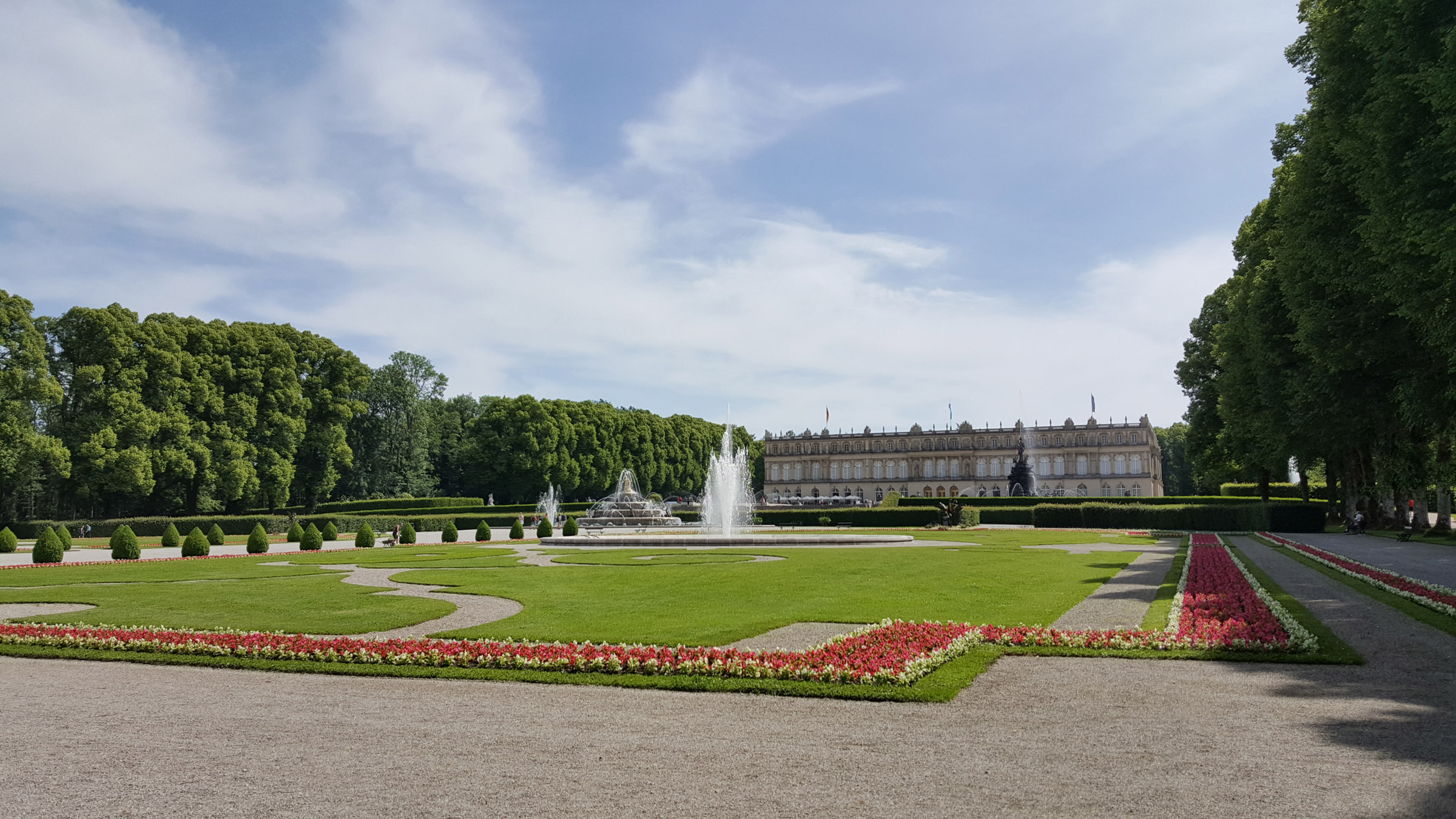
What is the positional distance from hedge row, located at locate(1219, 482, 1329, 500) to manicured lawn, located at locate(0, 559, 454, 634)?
211ft

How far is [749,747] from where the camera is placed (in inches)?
250

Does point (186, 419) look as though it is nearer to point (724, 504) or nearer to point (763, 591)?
point (724, 504)

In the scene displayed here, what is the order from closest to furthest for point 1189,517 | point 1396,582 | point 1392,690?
point 1392,690 < point 1396,582 < point 1189,517

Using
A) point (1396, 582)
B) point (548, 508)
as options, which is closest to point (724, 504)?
point (1396, 582)

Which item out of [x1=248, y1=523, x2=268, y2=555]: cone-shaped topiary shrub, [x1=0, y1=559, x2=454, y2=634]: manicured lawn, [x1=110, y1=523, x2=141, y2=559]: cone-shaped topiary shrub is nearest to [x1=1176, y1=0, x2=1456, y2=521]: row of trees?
[x1=0, y1=559, x2=454, y2=634]: manicured lawn

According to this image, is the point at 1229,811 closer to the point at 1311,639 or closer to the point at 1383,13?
the point at 1311,639

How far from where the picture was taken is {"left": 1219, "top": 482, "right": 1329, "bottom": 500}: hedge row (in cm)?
6581

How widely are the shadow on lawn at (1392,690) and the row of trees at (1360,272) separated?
601 centimetres

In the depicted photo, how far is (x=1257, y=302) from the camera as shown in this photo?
29953 millimetres

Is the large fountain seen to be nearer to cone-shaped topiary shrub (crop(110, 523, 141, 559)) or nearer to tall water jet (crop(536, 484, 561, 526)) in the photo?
tall water jet (crop(536, 484, 561, 526))

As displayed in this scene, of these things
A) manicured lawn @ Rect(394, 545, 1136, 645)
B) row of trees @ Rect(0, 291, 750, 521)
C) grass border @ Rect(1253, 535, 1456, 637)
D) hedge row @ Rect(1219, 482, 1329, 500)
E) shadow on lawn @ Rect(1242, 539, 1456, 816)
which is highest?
row of trees @ Rect(0, 291, 750, 521)

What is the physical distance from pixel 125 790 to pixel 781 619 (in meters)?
8.01

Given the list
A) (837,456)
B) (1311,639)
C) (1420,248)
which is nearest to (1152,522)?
(1420,248)

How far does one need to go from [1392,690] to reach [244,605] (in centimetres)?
1507
